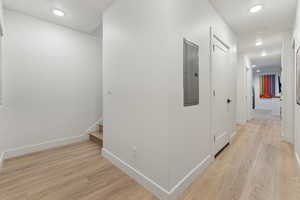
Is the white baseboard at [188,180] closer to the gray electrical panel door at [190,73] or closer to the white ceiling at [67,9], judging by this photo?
the gray electrical panel door at [190,73]

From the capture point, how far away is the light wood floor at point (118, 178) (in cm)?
152

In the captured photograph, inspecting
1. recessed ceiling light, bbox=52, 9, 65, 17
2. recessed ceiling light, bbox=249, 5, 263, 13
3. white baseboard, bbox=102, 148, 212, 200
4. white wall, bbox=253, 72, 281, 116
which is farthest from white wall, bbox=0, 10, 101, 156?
white wall, bbox=253, 72, 281, 116

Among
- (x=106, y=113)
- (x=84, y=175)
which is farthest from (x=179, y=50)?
(x=84, y=175)

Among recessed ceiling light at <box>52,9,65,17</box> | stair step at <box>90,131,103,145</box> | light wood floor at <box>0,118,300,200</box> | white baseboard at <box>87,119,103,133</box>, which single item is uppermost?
recessed ceiling light at <box>52,9,65,17</box>

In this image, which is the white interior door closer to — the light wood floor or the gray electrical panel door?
the light wood floor

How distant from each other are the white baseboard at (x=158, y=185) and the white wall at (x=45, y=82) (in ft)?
5.14

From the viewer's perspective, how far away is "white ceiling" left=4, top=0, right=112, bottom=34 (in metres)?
2.16

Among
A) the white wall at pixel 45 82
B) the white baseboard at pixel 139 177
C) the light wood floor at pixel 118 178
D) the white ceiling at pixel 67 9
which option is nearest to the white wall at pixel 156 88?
the white baseboard at pixel 139 177

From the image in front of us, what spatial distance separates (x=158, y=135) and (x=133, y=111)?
51 centimetres

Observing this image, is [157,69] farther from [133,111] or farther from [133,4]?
[133,4]

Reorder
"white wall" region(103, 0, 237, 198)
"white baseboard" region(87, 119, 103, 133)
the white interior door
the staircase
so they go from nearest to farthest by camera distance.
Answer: "white wall" region(103, 0, 237, 198)
the white interior door
the staircase
"white baseboard" region(87, 119, 103, 133)

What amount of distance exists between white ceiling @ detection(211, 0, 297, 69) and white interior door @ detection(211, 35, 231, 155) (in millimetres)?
488

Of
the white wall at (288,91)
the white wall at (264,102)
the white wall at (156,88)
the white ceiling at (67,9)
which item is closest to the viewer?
the white wall at (156,88)

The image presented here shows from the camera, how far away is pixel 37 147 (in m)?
2.61
